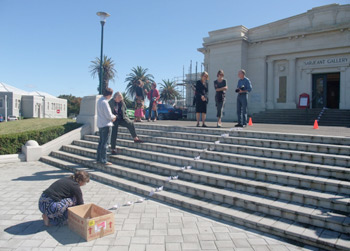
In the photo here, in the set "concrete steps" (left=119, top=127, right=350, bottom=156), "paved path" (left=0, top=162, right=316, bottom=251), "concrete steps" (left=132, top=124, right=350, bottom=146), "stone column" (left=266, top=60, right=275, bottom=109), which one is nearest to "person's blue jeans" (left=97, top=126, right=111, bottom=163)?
"paved path" (left=0, top=162, right=316, bottom=251)

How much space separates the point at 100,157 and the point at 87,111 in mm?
5042

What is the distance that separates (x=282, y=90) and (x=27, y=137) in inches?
621

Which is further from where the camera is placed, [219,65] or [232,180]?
[219,65]

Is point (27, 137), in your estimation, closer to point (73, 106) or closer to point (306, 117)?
point (306, 117)

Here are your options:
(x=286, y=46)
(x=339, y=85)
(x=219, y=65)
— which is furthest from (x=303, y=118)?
(x=219, y=65)

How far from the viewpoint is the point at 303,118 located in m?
15.3

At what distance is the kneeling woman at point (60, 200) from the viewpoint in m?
4.09

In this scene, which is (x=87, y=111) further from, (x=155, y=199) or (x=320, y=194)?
(x=320, y=194)

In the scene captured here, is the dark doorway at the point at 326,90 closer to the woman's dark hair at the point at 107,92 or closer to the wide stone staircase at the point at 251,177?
the wide stone staircase at the point at 251,177

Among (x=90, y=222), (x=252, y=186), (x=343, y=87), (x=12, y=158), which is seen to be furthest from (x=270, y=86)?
(x=90, y=222)

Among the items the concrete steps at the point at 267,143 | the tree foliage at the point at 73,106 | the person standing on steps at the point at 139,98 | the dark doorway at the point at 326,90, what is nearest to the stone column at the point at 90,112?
the person standing on steps at the point at 139,98

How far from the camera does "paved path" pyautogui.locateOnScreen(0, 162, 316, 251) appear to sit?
360cm

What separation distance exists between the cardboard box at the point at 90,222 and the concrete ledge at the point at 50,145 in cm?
656

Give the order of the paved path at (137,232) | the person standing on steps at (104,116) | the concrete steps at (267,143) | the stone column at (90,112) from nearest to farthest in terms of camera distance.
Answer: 1. the paved path at (137,232)
2. the concrete steps at (267,143)
3. the person standing on steps at (104,116)
4. the stone column at (90,112)
